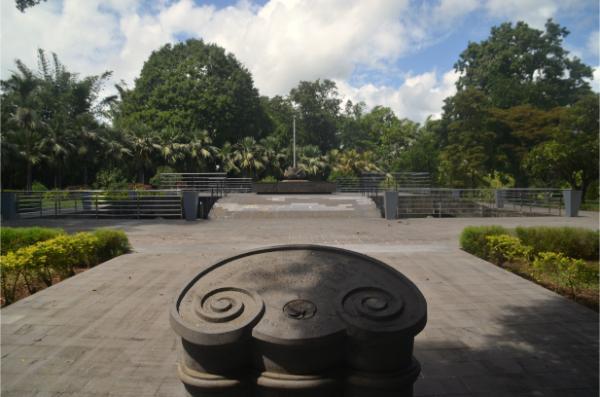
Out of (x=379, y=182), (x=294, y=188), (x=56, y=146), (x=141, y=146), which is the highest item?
(x=141, y=146)

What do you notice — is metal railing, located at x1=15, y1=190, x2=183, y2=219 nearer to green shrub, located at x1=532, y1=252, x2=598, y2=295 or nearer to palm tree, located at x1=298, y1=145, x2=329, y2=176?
green shrub, located at x1=532, y1=252, x2=598, y2=295

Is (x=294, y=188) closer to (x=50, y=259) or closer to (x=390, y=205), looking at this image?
(x=390, y=205)

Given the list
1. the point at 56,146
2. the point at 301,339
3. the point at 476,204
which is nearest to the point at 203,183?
the point at 56,146

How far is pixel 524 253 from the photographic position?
7.53 meters

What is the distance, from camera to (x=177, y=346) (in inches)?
175

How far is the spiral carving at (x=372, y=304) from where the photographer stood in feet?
8.83

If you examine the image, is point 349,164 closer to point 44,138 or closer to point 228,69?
point 228,69

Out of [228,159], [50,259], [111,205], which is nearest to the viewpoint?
[50,259]

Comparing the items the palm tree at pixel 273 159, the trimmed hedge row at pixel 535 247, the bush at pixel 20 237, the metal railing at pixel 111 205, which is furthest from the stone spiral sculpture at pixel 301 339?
the palm tree at pixel 273 159

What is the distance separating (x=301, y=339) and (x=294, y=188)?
70.8ft

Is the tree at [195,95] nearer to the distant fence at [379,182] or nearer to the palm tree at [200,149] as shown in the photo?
the palm tree at [200,149]

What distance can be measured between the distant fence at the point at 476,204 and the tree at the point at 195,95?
25.7 m

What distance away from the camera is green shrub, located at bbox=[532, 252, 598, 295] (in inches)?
243

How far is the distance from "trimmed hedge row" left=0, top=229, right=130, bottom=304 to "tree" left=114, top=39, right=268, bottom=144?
106 ft
